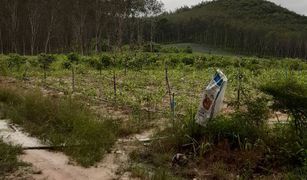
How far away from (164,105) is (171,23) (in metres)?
74.3

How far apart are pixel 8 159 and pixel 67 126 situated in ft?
4.31

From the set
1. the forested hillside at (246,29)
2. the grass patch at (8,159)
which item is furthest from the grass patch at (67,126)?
the forested hillside at (246,29)

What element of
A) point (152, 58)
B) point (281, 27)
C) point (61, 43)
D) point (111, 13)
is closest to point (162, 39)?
point (281, 27)

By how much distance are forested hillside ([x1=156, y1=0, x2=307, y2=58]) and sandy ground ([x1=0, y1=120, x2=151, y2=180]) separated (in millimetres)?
60572

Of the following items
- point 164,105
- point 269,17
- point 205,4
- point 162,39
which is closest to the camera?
point 164,105

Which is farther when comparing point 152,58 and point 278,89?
point 152,58

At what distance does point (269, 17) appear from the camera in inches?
3435

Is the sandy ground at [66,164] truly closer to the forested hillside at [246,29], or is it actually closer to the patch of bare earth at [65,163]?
the patch of bare earth at [65,163]

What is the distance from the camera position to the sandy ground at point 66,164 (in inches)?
174

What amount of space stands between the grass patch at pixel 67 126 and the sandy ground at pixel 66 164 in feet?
0.40

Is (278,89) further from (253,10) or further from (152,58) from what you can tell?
(253,10)

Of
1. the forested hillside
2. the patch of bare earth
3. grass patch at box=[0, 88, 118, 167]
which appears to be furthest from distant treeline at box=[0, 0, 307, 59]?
the patch of bare earth

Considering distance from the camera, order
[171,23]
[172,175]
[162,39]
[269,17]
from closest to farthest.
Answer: [172,175], [162,39], [171,23], [269,17]

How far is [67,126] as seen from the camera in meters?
5.87
